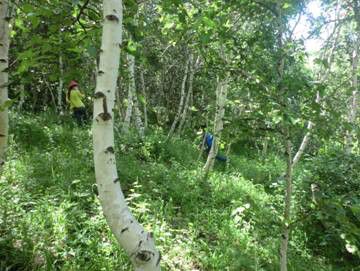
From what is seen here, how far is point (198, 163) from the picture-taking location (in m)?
9.77

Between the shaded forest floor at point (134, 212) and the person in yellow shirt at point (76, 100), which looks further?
the person in yellow shirt at point (76, 100)

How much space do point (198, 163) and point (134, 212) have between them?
187 inches

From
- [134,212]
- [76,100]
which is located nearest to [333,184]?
[134,212]

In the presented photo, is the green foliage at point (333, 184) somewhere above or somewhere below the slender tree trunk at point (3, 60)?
below

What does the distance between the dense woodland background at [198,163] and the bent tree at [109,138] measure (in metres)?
0.18

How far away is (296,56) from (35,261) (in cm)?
338

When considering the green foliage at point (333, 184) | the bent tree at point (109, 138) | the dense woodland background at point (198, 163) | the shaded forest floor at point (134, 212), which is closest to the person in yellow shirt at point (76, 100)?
the dense woodland background at point (198, 163)

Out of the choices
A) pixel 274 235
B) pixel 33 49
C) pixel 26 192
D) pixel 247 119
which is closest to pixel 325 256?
pixel 274 235

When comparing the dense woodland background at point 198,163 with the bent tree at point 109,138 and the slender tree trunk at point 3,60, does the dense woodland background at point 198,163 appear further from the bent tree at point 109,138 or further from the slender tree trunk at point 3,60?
the bent tree at point 109,138

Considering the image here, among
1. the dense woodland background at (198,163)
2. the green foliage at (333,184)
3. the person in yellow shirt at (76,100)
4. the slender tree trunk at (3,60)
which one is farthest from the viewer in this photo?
the person in yellow shirt at (76,100)

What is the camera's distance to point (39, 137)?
8.87 meters

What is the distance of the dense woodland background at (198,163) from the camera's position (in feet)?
9.68

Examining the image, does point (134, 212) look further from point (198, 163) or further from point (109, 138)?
point (198, 163)

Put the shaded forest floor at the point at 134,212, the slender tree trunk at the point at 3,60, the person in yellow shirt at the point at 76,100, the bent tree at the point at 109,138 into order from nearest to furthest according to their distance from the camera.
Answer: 1. the bent tree at the point at 109,138
2. the slender tree trunk at the point at 3,60
3. the shaded forest floor at the point at 134,212
4. the person in yellow shirt at the point at 76,100
